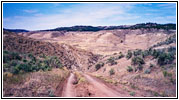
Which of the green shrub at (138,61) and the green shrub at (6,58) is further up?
the green shrub at (6,58)

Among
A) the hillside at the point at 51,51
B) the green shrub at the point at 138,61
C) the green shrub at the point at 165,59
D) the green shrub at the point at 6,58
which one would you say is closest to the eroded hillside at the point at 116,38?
the hillside at the point at 51,51

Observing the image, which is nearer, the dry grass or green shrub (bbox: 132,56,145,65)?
the dry grass

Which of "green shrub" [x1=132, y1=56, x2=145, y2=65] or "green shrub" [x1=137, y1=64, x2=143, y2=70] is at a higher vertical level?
"green shrub" [x1=132, y1=56, x2=145, y2=65]

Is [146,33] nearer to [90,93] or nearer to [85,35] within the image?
[85,35]

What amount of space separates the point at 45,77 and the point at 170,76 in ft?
34.4

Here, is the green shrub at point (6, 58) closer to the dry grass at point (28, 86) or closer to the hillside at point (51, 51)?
the dry grass at point (28, 86)

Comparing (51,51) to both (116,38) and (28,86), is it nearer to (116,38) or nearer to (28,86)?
(28,86)

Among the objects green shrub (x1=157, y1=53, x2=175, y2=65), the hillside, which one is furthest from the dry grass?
the hillside

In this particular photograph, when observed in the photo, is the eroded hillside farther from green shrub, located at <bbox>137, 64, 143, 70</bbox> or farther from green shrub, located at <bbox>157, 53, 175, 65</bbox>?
green shrub, located at <bbox>157, 53, 175, 65</bbox>

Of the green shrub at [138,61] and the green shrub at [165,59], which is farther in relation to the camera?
the green shrub at [138,61]

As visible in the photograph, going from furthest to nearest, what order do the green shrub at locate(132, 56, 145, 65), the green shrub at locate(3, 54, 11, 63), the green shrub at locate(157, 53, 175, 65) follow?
the green shrub at locate(132, 56, 145, 65) → the green shrub at locate(157, 53, 175, 65) → the green shrub at locate(3, 54, 11, 63)

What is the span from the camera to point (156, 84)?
19.6 metres

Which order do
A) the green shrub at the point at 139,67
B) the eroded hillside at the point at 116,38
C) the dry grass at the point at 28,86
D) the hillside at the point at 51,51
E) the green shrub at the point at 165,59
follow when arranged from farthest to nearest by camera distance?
the eroded hillside at the point at 116,38 < the hillside at the point at 51,51 < the green shrub at the point at 139,67 < the green shrub at the point at 165,59 < the dry grass at the point at 28,86

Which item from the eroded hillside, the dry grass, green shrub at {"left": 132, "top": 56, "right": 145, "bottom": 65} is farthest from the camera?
the eroded hillside
